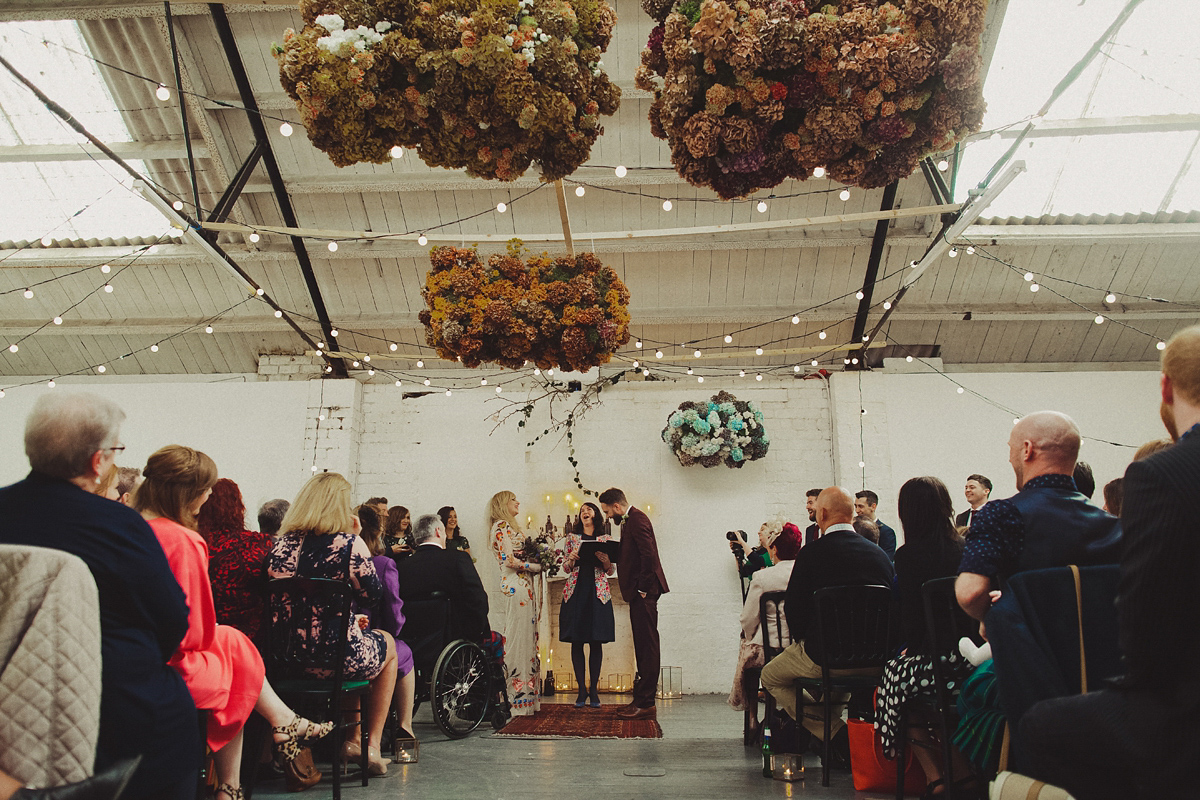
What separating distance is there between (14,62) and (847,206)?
8086mm

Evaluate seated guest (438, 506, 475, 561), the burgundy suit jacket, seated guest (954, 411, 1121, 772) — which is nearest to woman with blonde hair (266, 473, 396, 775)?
seated guest (954, 411, 1121, 772)

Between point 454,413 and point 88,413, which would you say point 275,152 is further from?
point 88,413

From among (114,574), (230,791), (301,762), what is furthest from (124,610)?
(301,762)

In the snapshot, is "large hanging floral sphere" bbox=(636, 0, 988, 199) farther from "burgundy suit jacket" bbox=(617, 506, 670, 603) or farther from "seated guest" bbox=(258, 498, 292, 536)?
"burgundy suit jacket" bbox=(617, 506, 670, 603)

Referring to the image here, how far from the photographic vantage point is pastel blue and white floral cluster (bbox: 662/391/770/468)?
27.9 ft

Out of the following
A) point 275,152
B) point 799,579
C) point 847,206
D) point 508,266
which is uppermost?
point 275,152

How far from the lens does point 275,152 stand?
800 cm

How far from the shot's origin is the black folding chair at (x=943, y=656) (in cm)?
289

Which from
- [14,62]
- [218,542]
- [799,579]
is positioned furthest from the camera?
[14,62]

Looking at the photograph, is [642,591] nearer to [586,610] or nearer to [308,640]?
[586,610]

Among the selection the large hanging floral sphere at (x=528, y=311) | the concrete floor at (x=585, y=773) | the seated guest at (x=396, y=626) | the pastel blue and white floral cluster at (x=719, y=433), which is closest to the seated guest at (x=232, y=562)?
the seated guest at (x=396, y=626)

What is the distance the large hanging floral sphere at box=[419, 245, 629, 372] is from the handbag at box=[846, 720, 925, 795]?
2177 mm

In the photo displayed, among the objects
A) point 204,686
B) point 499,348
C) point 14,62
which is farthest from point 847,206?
point 14,62

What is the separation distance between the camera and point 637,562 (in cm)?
621
